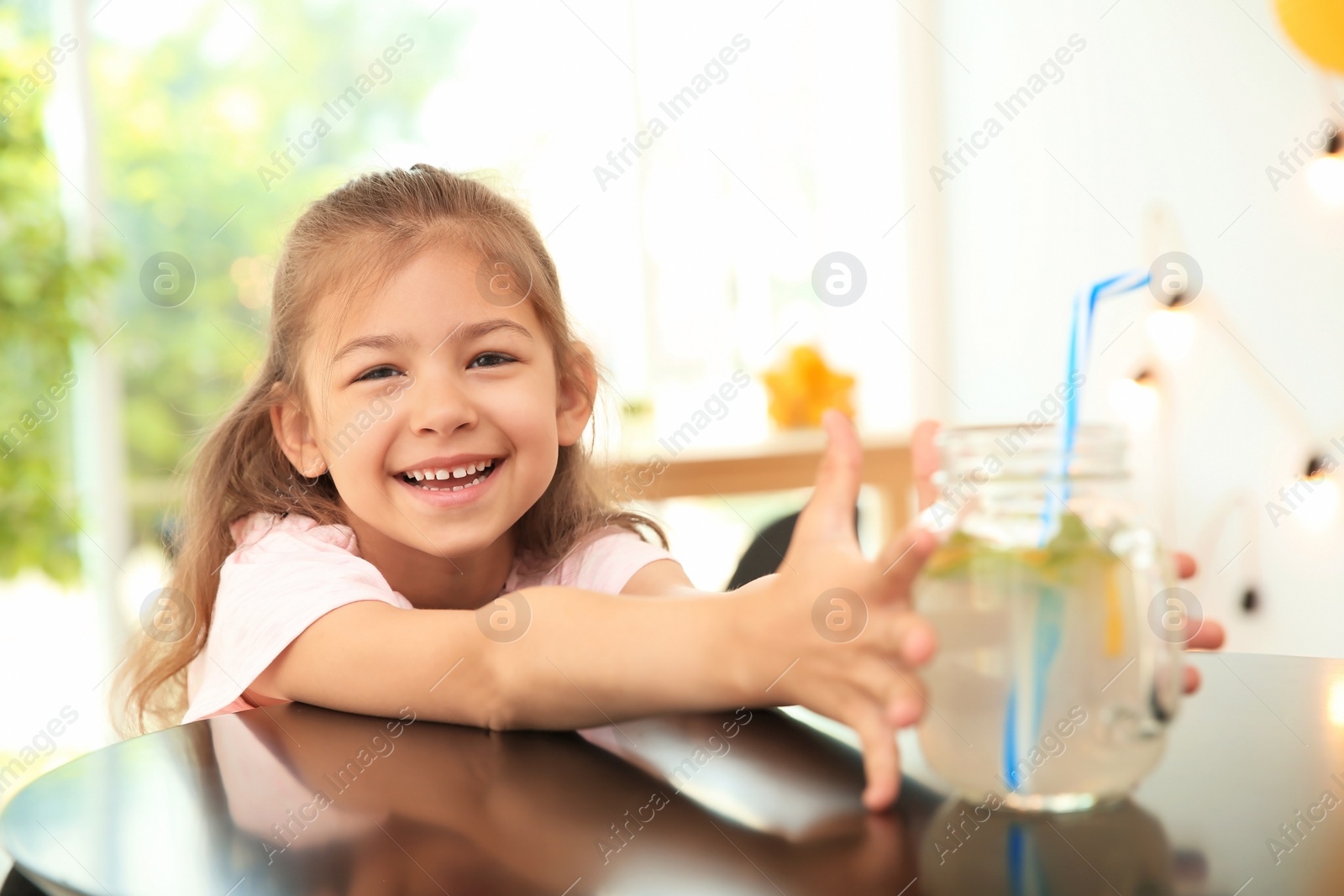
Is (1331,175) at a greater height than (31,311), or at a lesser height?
greater

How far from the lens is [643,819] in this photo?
0.52 meters

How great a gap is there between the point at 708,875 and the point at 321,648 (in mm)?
446

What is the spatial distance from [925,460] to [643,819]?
11.1 inches

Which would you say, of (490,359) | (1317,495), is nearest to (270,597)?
(490,359)

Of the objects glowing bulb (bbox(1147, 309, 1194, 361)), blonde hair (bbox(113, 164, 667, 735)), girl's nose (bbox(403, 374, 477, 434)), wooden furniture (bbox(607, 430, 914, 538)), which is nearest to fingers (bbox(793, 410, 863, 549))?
girl's nose (bbox(403, 374, 477, 434))

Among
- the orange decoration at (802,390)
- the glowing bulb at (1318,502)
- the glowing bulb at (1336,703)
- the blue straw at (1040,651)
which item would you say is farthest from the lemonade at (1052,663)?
the orange decoration at (802,390)

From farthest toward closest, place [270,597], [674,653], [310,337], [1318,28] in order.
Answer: [1318,28] → [310,337] → [270,597] → [674,653]

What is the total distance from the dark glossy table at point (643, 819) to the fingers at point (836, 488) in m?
0.12

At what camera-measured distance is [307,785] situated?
0.59 metres

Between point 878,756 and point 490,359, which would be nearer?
point 878,756

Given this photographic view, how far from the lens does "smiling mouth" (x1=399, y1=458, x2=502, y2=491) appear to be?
1042mm

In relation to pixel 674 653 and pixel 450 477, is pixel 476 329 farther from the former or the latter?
pixel 674 653

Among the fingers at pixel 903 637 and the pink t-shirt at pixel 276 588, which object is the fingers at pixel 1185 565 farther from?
the pink t-shirt at pixel 276 588

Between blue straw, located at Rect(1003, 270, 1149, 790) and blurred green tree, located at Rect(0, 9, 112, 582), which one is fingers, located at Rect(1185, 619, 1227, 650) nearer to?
blue straw, located at Rect(1003, 270, 1149, 790)
